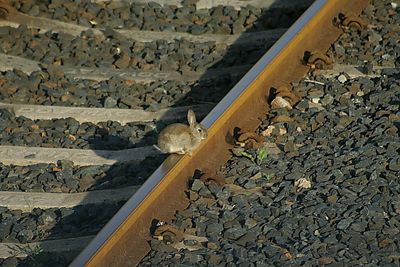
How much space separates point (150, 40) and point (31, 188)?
2332mm

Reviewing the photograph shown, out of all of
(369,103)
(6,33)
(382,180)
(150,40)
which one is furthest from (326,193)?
(6,33)

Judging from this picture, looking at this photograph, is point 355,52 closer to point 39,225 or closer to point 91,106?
point 91,106

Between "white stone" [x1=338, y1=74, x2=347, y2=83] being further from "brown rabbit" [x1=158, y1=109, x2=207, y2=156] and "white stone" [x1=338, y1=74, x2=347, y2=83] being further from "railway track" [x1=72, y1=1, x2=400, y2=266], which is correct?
"brown rabbit" [x1=158, y1=109, x2=207, y2=156]

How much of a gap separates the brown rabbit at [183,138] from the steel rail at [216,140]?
0.05 m

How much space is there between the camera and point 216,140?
638 centimetres

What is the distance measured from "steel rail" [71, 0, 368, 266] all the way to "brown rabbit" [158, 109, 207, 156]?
0.05 meters

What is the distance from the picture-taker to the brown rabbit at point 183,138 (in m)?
6.04

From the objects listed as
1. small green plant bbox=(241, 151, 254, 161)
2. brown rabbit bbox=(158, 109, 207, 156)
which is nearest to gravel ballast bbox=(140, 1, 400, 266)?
small green plant bbox=(241, 151, 254, 161)

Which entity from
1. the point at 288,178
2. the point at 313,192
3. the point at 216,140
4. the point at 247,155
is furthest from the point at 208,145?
the point at 313,192

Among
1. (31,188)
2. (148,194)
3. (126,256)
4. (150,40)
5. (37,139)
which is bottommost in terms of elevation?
(126,256)

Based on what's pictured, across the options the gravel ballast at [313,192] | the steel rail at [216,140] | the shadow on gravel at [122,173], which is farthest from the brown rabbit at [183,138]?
the shadow on gravel at [122,173]

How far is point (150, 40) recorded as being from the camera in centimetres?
855

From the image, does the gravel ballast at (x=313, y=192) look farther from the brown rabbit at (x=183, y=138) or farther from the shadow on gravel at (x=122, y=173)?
the shadow on gravel at (x=122, y=173)

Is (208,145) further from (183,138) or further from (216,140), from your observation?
(183,138)
